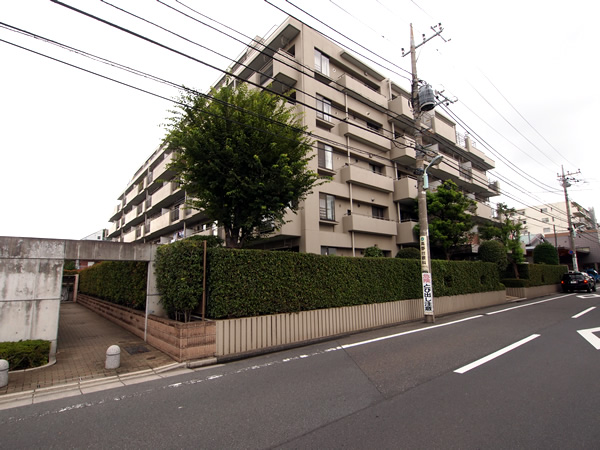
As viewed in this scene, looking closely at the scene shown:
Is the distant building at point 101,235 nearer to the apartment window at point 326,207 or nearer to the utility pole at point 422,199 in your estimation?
the apartment window at point 326,207

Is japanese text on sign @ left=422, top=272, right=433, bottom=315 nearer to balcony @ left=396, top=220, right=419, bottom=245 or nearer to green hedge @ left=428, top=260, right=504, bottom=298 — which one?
green hedge @ left=428, top=260, right=504, bottom=298

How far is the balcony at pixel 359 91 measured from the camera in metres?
21.2

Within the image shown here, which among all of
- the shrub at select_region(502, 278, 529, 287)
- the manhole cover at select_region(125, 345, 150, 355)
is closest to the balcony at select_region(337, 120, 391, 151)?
the shrub at select_region(502, 278, 529, 287)

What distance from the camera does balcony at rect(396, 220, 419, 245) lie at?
2203cm

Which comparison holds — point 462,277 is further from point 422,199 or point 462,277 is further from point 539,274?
point 539,274

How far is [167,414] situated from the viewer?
4.24 metres

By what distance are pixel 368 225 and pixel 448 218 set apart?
19.8 ft

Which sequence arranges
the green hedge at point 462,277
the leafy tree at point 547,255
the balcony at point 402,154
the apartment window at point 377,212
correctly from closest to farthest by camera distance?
the green hedge at point 462,277
the apartment window at point 377,212
the balcony at point 402,154
the leafy tree at point 547,255

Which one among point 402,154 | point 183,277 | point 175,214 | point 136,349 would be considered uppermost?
point 402,154

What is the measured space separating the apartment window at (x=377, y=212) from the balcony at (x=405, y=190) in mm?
1345

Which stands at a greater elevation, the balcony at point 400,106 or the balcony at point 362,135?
the balcony at point 400,106

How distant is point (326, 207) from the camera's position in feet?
62.6

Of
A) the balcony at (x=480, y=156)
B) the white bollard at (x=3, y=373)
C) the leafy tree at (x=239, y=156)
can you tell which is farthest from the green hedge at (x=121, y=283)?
the balcony at (x=480, y=156)

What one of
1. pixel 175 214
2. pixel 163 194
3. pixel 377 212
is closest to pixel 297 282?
pixel 377 212
